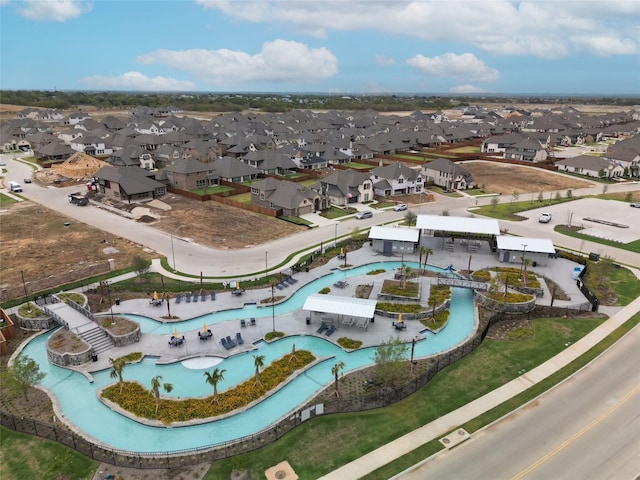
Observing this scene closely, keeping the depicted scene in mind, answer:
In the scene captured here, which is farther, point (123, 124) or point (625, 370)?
point (123, 124)

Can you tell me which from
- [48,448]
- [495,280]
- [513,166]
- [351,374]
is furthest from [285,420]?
[513,166]

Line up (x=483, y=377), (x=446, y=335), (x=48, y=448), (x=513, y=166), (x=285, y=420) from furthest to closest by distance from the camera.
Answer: (x=513, y=166)
(x=446, y=335)
(x=483, y=377)
(x=285, y=420)
(x=48, y=448)

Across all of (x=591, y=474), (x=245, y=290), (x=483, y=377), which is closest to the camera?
(x=591, y=474)

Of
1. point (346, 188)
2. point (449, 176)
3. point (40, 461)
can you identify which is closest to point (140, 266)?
point (40, 461)

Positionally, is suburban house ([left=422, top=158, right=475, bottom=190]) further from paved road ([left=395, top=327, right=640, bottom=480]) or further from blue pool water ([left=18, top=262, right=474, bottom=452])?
paved road ([left=395, top=327, right=640, bottom=480])

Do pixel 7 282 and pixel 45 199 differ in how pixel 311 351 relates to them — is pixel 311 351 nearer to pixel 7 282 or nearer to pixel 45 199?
pixel 7 282

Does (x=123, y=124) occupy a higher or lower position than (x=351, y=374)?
higher
